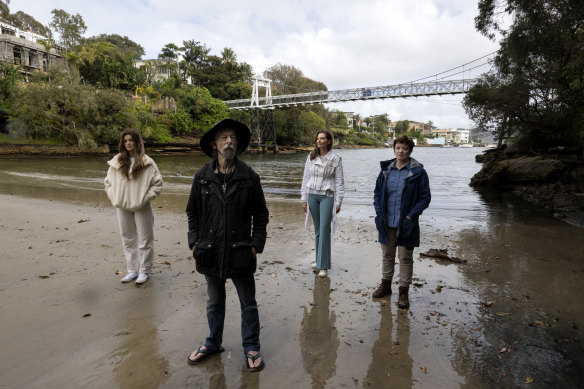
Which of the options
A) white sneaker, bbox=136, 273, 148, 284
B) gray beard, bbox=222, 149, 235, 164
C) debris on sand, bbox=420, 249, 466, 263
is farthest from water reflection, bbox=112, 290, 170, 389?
debris on sand, bbox=420, 249, 466, 263

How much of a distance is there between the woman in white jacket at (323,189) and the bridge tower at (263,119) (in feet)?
178

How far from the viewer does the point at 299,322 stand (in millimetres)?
3578

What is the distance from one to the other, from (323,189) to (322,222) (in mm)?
460

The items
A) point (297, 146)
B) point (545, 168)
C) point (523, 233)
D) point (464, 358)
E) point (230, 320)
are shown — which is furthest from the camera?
point (297, 146)

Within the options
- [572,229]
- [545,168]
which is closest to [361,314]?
[572,229]

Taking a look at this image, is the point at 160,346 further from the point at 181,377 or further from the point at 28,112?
the point at 28,112

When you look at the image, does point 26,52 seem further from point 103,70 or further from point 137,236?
point 137,236

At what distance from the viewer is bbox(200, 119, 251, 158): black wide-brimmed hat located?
2600 millimetres

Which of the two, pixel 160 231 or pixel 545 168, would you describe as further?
pixel 545 168

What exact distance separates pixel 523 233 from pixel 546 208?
488cm

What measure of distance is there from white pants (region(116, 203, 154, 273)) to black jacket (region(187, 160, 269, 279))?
6.32 feet

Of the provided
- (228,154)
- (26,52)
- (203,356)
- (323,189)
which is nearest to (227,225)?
(228,154)

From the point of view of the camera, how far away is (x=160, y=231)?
23.1ft

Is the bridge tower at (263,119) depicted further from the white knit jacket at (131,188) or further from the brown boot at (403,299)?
the brown boot at (403,299)
